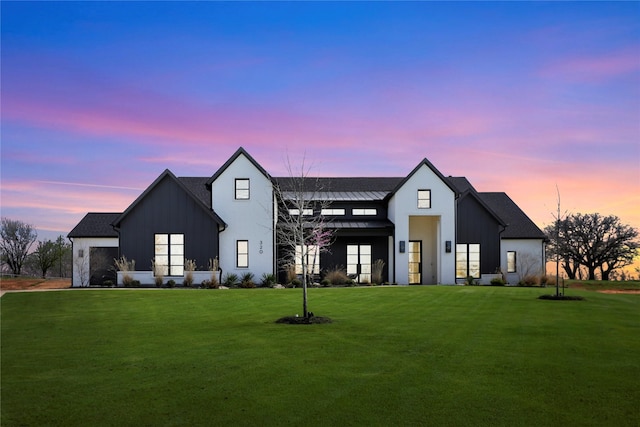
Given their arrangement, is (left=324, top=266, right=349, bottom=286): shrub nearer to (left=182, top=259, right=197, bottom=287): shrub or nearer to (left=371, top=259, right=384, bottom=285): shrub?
(left=371, top=259, right=384, bottom=285): shrub

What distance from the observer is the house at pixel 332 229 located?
32.0 metres

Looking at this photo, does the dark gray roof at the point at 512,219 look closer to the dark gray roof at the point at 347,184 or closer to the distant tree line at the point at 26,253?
the dark gray roof at the point at 347,184

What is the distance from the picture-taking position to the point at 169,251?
32062 millimetres

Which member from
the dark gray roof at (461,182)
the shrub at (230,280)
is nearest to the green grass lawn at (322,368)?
the shrub at (230,280)

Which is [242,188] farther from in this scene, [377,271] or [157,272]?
[377,271]

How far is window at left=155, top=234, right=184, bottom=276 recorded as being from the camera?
32000mm

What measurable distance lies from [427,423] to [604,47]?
2148 cm

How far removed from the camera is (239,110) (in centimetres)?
2666

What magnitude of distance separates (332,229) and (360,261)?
3091 millimetres

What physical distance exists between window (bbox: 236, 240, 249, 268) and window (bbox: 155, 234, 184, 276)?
338cm

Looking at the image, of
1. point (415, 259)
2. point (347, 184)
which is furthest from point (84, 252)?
point (415, 259)

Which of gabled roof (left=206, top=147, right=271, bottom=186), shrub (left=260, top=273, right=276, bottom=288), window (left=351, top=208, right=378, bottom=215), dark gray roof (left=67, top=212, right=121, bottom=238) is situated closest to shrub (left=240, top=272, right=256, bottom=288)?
shrub (left=260, top=273, right=276, bottom=288)

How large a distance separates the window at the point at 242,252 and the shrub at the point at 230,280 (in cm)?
108

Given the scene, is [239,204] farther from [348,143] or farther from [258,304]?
[258,304]
